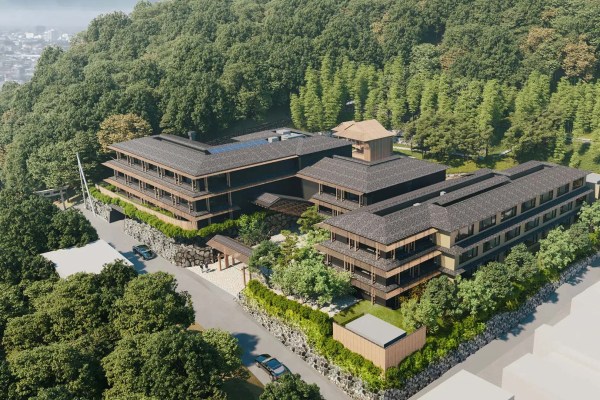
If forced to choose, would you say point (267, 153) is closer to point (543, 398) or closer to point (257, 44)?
point (543, 398)

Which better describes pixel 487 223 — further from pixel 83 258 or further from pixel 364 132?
pixel 83 258

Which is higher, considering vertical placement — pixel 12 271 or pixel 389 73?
pixel 389 73

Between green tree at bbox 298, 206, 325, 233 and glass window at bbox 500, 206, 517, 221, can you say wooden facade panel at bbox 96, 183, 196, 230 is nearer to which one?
green tree at bbox 298, 206, 325, 233

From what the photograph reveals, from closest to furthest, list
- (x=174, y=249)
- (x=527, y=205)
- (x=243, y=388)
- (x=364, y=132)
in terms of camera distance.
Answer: (x=243, y=388) < (x=527, y=205) < (x=174, y=249) < (x=364, y=132)

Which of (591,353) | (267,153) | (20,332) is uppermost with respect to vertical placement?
(267,153)

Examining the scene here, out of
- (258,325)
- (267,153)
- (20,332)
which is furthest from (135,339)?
(267,153)

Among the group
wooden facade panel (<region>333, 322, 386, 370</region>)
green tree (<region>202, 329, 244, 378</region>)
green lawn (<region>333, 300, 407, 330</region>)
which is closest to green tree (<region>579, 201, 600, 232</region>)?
green lawn (<region>333, 300, 407, 330</region>)

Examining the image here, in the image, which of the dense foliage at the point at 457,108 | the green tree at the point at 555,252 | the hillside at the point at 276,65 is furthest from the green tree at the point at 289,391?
the hillside at the point at 276,65

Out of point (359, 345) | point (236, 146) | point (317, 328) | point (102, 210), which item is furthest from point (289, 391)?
point (102, 210)
